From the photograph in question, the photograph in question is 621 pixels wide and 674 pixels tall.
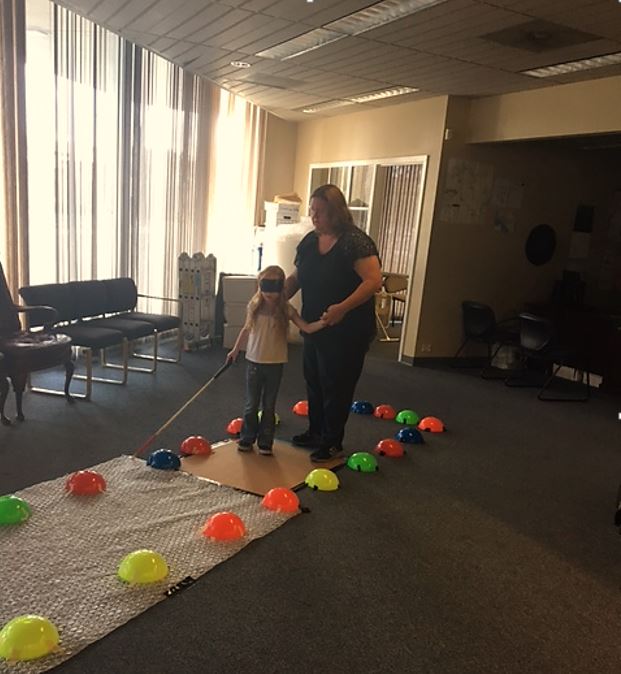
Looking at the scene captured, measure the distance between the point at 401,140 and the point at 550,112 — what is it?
63.4 inches

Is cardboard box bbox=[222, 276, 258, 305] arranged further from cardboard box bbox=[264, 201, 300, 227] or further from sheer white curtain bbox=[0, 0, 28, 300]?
sheer white curtain bbox=[0, 0, 28, 300]

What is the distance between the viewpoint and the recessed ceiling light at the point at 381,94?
5.59 metres

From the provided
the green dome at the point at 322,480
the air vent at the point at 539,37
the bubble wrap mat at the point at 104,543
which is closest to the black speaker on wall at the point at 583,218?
the air vent at the point at 539,37

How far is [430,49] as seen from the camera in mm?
4223

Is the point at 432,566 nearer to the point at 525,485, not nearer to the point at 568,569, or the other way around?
the point at 568,569

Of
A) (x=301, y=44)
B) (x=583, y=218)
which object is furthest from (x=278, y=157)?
(x=583, y=218)

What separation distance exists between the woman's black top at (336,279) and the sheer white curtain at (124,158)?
2739 mm

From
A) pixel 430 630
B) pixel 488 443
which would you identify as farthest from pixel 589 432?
pixel 430 630

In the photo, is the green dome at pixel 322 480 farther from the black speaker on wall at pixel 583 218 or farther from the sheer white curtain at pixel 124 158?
the black speaker on wall at pixel 583 218

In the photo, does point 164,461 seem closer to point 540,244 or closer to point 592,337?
point 592,337

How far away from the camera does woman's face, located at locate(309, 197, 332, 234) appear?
3.05m

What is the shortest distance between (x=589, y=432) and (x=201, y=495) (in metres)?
3.01

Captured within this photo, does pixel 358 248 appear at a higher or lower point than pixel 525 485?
higher

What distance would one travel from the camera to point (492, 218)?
6199mm
